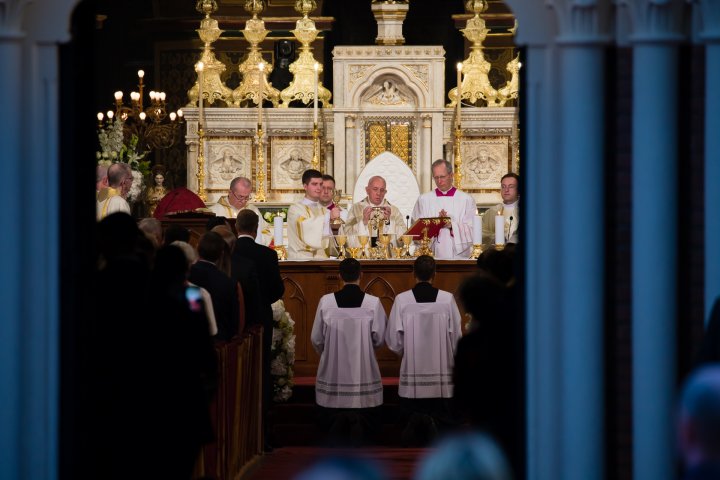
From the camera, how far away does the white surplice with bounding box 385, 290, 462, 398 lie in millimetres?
12062

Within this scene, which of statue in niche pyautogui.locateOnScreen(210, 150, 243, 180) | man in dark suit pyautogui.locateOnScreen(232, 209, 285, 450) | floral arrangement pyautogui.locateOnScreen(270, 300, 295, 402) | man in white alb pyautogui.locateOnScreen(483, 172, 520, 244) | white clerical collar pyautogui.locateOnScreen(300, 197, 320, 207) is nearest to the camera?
man in dark suit pyautogui.locateOnScreen(232, 209, 285, 450)

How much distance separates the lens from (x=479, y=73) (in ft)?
63.4

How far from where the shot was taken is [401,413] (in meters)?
12.3

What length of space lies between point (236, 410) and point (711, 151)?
4.41 m

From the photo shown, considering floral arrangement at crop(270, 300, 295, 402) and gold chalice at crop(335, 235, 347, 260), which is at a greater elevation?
gold chalice at crop(335, 235, 347, 260)

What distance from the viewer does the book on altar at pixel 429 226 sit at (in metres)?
14.4

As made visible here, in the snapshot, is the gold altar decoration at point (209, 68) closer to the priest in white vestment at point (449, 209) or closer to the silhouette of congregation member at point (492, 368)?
the priest in white vestment at point (449, 209)

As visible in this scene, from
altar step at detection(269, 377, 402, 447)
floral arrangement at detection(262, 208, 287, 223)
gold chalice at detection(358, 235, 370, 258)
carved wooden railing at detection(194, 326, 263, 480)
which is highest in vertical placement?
floral arrangement at detection(262, 208, 287, 223)

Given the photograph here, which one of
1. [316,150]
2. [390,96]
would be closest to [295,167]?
[316,150]

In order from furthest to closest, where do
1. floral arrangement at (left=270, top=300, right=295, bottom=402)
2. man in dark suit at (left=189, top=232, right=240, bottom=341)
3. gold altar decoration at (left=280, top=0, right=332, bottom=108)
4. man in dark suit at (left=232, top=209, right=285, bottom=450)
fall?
gold altar decoration at (left=280, top=0, right=332, bottom=108)
floral arrangement at (left=270, top=300, right=295, bottom=402)
man in dark suit at (left=232, top=209, right=285, bottom=450)
man in dark suit at (left=189, top=232, right=240, bottom=341)

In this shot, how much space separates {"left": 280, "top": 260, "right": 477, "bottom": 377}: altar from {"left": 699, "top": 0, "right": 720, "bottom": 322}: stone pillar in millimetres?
Answer: 7182

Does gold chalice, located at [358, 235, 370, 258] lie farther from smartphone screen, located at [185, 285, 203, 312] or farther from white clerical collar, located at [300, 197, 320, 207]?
smartphone screen, located at [185, 285, 203, 312]

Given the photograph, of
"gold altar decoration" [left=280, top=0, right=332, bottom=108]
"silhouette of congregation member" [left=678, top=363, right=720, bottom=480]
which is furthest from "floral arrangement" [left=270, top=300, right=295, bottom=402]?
"silhouette of congregation member" [left=678, top=363, right=720, bottom=480]

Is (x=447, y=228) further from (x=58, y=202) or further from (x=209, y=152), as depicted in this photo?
(x=58, y=202)
